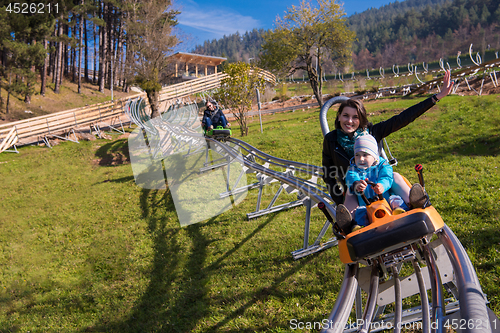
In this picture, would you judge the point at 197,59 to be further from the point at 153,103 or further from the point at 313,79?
the point at 313,79

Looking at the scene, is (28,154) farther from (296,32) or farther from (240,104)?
(296,32)


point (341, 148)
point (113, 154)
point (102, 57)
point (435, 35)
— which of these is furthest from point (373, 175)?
point (435, 35)

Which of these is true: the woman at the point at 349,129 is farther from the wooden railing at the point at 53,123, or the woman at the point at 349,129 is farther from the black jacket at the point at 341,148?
the wooden railing at the point at 53,123

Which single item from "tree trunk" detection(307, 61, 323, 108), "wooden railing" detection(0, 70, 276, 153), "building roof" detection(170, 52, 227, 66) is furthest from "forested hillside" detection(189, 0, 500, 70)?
"wooden railing" detection(0, 70, 276, 153)

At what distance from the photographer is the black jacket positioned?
2.84 m

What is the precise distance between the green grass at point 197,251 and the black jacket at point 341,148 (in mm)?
A: 1312

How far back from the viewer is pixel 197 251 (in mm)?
5395

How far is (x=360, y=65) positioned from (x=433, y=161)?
266ft

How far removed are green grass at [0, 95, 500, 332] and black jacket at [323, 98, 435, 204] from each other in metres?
1.31

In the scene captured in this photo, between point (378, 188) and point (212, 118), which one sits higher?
point (212, 118)

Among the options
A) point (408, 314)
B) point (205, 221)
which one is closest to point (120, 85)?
point (205, 221)

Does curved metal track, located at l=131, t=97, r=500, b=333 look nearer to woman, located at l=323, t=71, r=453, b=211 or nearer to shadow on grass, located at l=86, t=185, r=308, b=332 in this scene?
woman, located at l=323, t=71, r=453, b=211

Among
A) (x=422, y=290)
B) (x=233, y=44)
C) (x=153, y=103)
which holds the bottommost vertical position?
(x=422, y=290)

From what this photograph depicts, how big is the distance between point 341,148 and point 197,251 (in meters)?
3.54
